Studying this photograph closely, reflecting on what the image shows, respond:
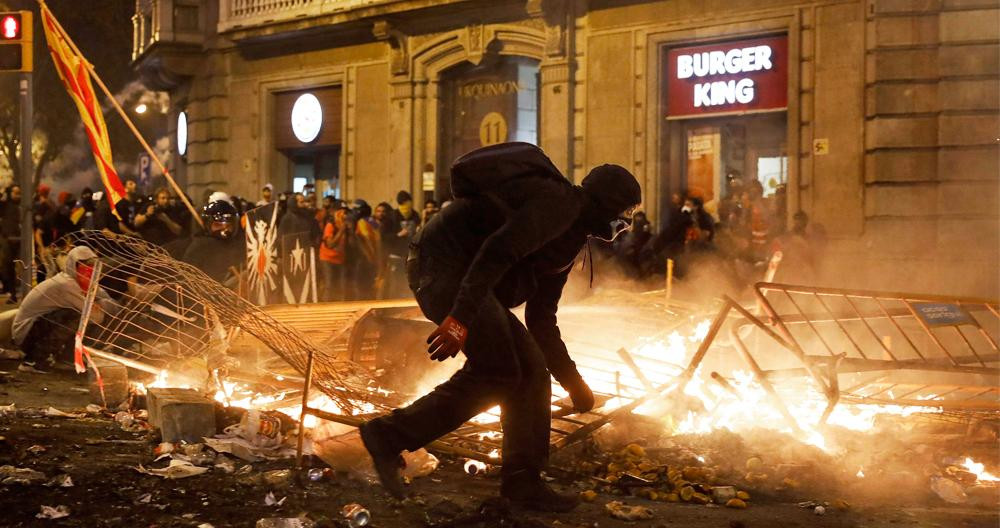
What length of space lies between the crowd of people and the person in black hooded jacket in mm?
7175

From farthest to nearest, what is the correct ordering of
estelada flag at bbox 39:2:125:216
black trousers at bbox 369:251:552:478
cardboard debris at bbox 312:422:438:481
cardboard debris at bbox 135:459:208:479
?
estelada flag at bbox 39:2:125:216 < cardboard debris at bbox 312:422:438:481 < cardboard debris at bbox 135:459:208:479 < black trousers at bbox 369:251:552:478

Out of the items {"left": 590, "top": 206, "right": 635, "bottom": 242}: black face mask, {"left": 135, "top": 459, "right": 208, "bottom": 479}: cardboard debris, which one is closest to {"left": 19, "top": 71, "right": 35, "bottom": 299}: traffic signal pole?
{"left": 135, "top": 459, "right": 208, "bottom": 479}: cardboard debris

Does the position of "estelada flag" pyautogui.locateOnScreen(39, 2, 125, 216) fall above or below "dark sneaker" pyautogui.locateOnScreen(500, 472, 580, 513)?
above

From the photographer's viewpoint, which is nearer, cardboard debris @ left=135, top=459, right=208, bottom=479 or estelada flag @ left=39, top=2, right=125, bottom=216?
cardboard debris @ left=135, top=459, right=208, bottom=479

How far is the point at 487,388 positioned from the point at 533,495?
546 millimetres

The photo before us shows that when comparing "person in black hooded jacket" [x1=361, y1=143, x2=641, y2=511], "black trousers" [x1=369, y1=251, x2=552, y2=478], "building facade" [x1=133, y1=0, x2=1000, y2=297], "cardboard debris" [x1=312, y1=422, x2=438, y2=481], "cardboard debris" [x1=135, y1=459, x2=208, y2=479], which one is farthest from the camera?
"building facade" [x1=133, y1=0, x2=1000, y2=297]

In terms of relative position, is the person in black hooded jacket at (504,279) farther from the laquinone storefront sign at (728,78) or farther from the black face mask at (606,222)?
the laquinone storefront sign at (728,78)

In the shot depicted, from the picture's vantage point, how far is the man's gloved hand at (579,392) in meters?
5.28

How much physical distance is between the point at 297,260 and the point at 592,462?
8.31 m

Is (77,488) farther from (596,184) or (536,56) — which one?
(536,56)

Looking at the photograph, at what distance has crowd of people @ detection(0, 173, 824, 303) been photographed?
40.8 ft

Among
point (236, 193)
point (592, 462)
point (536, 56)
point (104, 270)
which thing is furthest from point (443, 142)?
point (592, 462)

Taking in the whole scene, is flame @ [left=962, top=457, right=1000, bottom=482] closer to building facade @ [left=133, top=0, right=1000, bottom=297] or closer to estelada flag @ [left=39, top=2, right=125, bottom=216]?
building facade @ [left=133, top=0, right=1000, bottom=297]

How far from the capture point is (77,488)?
4.92 m
